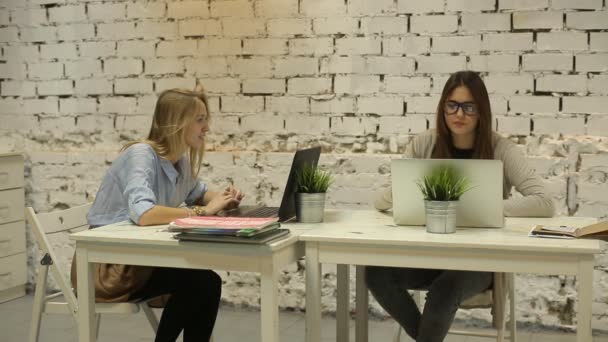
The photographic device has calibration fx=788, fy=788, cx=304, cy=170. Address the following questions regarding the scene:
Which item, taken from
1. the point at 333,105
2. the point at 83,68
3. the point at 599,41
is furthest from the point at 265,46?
the point at 599,41

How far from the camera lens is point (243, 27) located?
4.31 m

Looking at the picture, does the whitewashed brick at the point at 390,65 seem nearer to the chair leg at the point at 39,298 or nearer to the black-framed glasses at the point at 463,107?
the black-framed glasses at the point at 463,107

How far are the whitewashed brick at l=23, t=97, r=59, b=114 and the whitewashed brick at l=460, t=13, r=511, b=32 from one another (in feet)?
8.04

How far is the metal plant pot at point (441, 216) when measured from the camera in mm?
2427

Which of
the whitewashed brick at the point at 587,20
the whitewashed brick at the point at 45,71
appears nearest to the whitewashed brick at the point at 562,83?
the whitewashed brick at the point at 587,20

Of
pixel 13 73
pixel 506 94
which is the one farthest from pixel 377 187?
pixel 13 73

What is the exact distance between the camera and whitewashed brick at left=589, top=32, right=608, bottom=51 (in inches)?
148

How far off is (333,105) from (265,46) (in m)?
0.50

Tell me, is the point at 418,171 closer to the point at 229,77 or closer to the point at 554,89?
the point at 554,89

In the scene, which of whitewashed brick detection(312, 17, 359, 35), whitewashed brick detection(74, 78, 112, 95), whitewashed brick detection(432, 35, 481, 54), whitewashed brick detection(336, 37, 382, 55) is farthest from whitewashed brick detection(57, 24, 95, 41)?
whitewashed brick detection(432, 35, 481, 54)

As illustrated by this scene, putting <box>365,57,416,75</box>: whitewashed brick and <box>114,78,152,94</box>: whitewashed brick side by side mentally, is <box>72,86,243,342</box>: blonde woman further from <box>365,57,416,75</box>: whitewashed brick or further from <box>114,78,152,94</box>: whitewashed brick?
<box>114,78,152,94</box>: whitewashed brick

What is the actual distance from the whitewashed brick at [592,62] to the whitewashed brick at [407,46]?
732 millimetres

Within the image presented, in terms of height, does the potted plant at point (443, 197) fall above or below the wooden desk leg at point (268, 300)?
above

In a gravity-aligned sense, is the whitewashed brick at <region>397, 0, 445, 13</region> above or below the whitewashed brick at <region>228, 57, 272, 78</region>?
above
